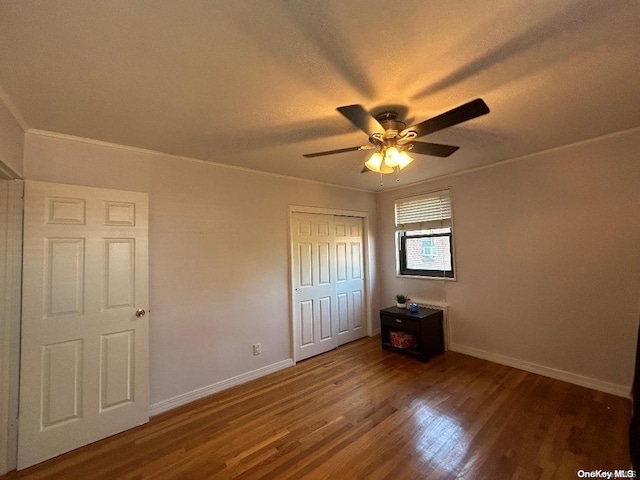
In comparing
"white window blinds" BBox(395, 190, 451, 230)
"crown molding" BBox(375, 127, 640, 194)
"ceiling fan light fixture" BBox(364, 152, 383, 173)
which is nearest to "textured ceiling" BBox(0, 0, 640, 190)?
"crown molding" BBox(375, 127, 640, 194)

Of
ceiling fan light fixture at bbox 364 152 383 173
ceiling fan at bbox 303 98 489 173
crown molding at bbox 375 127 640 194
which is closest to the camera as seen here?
ceiling fan at bbox 303 98 489 173

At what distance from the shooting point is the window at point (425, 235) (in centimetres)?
386

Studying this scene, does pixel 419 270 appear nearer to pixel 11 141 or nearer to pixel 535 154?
pixel 535 154

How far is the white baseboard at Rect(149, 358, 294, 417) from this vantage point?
8.31ft

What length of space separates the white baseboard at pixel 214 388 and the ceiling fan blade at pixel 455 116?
9.44 feet

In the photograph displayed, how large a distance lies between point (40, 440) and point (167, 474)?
0.99 metres

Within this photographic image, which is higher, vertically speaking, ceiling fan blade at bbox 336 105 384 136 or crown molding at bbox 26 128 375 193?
crown molding at bbox 26 128 375 193

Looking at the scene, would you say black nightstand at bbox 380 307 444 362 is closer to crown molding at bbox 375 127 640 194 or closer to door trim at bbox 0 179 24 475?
crown molding at bbox 375 127 640 194

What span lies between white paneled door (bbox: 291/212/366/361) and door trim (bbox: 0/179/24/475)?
240cm

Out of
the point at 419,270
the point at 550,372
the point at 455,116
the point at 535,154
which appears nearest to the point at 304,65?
the point at 455,116

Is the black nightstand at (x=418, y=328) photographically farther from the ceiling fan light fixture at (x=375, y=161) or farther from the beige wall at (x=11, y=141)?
the beige wall at (x=11, y=141)

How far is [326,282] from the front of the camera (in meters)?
3.96

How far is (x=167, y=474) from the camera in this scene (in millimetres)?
Result: 1822
